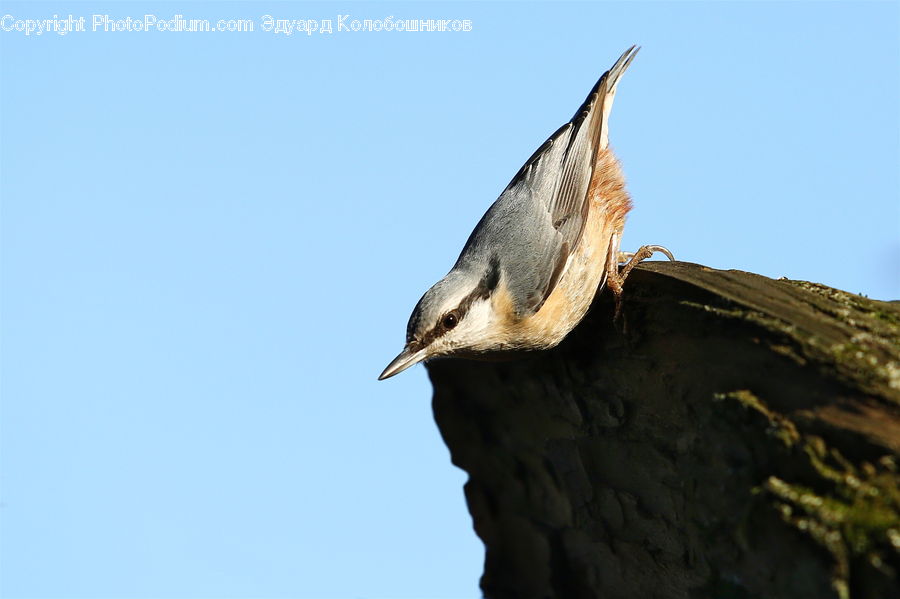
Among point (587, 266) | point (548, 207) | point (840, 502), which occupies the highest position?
point (548, 207)

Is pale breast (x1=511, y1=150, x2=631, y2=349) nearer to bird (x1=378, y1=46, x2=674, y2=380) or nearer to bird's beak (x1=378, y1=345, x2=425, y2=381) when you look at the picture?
bird (x1=378, y1=46, x2=674, y2=380)

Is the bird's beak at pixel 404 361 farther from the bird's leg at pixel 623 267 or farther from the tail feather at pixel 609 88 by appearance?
the tail feather at pixel 609 88

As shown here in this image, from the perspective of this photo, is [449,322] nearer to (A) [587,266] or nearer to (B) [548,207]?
(A) [587,266]

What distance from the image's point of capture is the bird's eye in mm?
3771

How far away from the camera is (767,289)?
3086mm

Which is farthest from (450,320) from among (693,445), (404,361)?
(693,445)

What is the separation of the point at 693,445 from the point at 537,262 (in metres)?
1.22

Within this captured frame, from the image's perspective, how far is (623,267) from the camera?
13.0 ft

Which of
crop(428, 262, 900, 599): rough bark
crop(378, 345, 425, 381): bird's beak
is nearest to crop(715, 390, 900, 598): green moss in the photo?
crop(428, 262, 900, 599): rough bark

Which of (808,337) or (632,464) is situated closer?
(808,337)

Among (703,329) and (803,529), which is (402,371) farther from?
(803,529)

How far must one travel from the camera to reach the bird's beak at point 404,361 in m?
3.72

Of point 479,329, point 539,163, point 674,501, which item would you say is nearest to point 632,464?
point 674,501

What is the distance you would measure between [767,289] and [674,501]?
0.88 m
